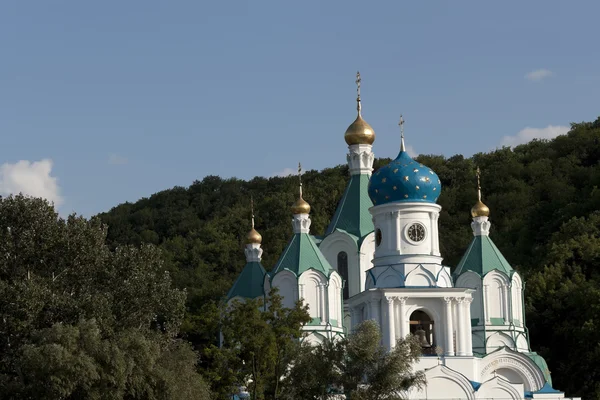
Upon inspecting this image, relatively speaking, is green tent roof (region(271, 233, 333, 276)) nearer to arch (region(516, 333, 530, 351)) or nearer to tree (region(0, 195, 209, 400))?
arch (region(516, 333, 530, 351))

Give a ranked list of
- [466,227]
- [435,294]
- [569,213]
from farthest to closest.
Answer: [466,227]
[569,213]
[435,294]

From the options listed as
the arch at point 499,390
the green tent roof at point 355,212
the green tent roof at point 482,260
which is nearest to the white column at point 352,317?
the green tent roof at point 355,212

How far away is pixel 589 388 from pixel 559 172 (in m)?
24.4

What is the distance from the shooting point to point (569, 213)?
52781 millimetres

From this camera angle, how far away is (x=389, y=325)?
31766 millimetres

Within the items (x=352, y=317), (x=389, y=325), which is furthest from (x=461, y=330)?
(x=352, y=317)

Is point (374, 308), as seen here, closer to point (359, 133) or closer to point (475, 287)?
point (475, 287)

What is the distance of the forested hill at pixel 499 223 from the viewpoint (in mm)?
42188

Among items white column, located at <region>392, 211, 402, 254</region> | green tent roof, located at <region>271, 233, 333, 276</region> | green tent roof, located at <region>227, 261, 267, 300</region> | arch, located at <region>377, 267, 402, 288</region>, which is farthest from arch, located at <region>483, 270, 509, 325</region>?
green tent roof, located at <region>227, 261, 267, 300</region>

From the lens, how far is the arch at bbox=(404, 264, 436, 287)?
1272 inches

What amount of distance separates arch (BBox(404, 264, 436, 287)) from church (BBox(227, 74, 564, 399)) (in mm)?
25

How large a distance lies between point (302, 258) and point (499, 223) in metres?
26.6

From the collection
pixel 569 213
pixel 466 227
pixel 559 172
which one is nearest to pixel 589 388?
pixel 569 213

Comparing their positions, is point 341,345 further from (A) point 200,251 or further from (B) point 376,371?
(A) point 200,251
